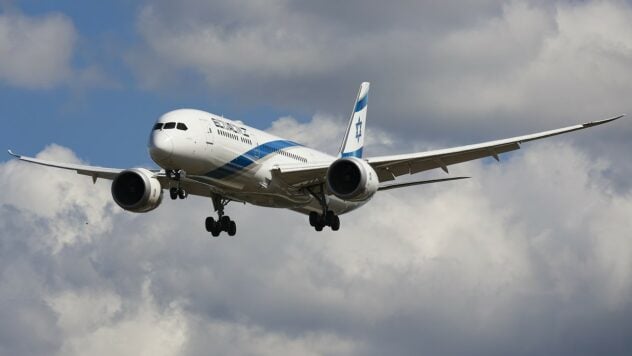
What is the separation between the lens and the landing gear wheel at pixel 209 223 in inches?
2677

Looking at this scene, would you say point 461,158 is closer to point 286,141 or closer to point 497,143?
point 497,143

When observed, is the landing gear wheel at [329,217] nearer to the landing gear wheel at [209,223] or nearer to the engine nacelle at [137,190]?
the landing gear wheel at [209,223]

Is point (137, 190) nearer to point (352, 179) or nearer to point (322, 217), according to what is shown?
point (322, 217)

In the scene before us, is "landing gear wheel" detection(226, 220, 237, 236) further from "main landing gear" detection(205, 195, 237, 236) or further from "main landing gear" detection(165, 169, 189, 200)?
"main landing gear" detection(165, 169, 189, 200)

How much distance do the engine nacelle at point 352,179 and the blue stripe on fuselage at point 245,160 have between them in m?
3.14

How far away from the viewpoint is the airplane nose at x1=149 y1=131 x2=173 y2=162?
56781mm

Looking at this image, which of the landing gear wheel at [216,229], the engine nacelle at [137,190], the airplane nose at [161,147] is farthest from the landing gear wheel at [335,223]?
the airplane nose at [161,147]

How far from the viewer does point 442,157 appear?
6228 centimetres

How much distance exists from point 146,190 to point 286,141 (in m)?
7.19

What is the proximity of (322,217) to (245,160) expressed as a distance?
7.58 metres

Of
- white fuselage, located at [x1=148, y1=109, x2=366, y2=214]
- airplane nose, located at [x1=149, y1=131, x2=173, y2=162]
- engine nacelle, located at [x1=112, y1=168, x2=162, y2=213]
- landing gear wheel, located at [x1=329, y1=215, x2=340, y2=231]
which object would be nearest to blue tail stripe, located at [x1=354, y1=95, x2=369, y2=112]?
white fuselage, located at [x1=148, y1=109, x2=366, y2=214]

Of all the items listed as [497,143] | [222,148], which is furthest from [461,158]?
[222,148]

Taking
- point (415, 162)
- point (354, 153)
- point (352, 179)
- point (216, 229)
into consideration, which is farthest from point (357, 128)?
point (352, 179)

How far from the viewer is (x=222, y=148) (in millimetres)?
58844
